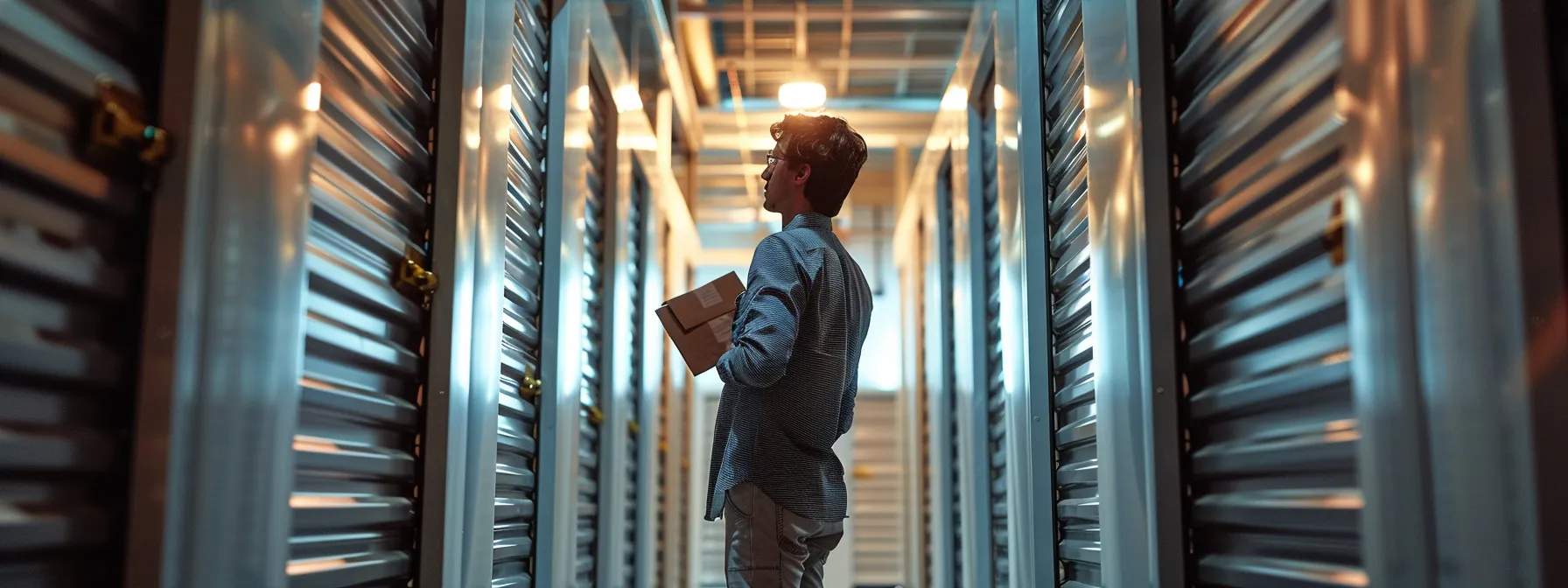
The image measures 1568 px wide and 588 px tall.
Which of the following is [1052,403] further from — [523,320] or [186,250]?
[186,250]

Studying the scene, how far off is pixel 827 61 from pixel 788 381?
163 inches

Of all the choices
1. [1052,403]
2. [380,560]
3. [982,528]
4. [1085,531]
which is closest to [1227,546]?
[1085,531]

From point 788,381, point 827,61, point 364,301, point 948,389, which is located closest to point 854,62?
point 827,61

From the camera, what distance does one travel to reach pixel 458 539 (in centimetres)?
230

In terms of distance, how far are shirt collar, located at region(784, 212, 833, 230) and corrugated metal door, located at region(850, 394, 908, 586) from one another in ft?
23.7

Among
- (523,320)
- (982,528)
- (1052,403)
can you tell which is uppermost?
(523,320)

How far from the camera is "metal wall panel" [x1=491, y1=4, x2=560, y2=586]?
2844 mm

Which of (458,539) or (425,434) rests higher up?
(425,434)

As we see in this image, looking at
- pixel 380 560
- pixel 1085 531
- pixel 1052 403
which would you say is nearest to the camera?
pixel 380 560

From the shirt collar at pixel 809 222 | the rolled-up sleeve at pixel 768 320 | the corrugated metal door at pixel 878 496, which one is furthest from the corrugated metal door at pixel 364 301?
the corrugated metal door at pixel 878 496

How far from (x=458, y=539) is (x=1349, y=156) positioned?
1.62 meters

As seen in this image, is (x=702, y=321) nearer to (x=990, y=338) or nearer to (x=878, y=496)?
(x=990, y=338)

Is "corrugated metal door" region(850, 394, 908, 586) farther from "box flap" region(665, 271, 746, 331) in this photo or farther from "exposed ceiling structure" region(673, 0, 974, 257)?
"box flap" region(665, 271, 746, 331)

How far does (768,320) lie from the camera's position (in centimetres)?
255
